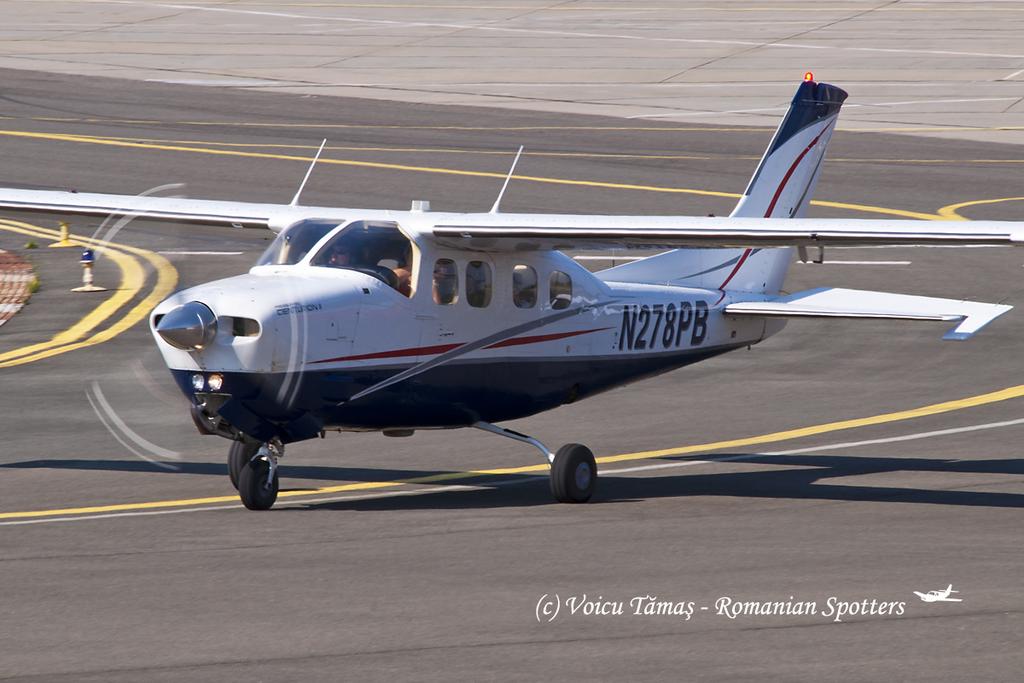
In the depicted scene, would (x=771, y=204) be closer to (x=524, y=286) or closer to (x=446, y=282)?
(x=524, y=286)

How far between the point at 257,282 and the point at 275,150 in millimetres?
23974

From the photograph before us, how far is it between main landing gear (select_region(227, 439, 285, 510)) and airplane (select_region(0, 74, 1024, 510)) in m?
0.02

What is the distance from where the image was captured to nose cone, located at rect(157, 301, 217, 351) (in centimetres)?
1256

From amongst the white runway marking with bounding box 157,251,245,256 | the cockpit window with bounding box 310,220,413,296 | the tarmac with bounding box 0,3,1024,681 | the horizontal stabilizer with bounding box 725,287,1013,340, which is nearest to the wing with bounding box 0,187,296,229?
the tarmac with bounding box 0,3,1024,681

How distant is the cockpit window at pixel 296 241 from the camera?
45.3 ft

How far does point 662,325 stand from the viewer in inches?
635

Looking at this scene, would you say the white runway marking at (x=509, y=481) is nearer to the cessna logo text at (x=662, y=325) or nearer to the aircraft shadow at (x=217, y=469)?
the aircraft shadow at (x=217, y=469)

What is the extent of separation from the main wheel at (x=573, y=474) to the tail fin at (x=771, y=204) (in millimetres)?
2776

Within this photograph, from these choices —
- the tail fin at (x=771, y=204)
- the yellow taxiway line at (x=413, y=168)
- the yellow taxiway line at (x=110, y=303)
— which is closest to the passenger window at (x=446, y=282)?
the tail fin at (x=771, y=204)

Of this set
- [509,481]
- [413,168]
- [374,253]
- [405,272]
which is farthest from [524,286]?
[413,168]

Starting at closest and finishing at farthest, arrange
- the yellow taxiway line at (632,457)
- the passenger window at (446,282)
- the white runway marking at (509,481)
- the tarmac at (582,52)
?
the white runway marking at (509,481)
the yellow taxiway line at (632,457)
the passenger window at (446,282)
the tarmac at (582,52)

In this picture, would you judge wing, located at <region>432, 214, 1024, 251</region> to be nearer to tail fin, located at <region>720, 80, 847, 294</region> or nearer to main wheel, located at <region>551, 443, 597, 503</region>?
main wheel, located at <region>551, 443, 597, 503</region>

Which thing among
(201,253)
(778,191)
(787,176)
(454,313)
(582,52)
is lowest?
(201,253)

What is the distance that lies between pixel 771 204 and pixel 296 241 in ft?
19.3
